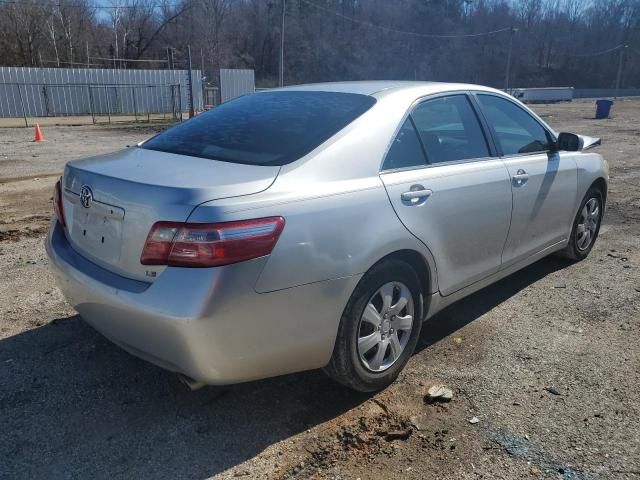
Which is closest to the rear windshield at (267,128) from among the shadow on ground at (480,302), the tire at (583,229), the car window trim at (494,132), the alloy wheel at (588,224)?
the car window trim at (494,132)

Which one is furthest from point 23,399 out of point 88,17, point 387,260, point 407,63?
point 407,63

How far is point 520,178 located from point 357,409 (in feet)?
6.68

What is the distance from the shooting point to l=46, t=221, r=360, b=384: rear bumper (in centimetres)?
224

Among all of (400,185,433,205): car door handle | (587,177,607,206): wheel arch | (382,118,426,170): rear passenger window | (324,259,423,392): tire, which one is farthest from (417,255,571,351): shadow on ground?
(382,118,426,170): rear passenger window

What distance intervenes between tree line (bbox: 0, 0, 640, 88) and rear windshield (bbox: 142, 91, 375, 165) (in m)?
39.1

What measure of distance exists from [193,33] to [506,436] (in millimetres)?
64072

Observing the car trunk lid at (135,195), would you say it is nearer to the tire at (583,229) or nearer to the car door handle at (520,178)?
the car door handle at (520,178)

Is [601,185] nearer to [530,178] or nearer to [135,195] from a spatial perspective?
[530,178]

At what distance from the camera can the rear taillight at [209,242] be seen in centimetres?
224

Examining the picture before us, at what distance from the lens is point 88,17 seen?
52.9 meters

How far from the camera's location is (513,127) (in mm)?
4176

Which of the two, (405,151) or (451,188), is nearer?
(405,151)

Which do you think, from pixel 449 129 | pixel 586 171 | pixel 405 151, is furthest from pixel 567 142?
pixel 405 151

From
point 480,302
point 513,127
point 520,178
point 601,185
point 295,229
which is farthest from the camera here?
point 601,185
